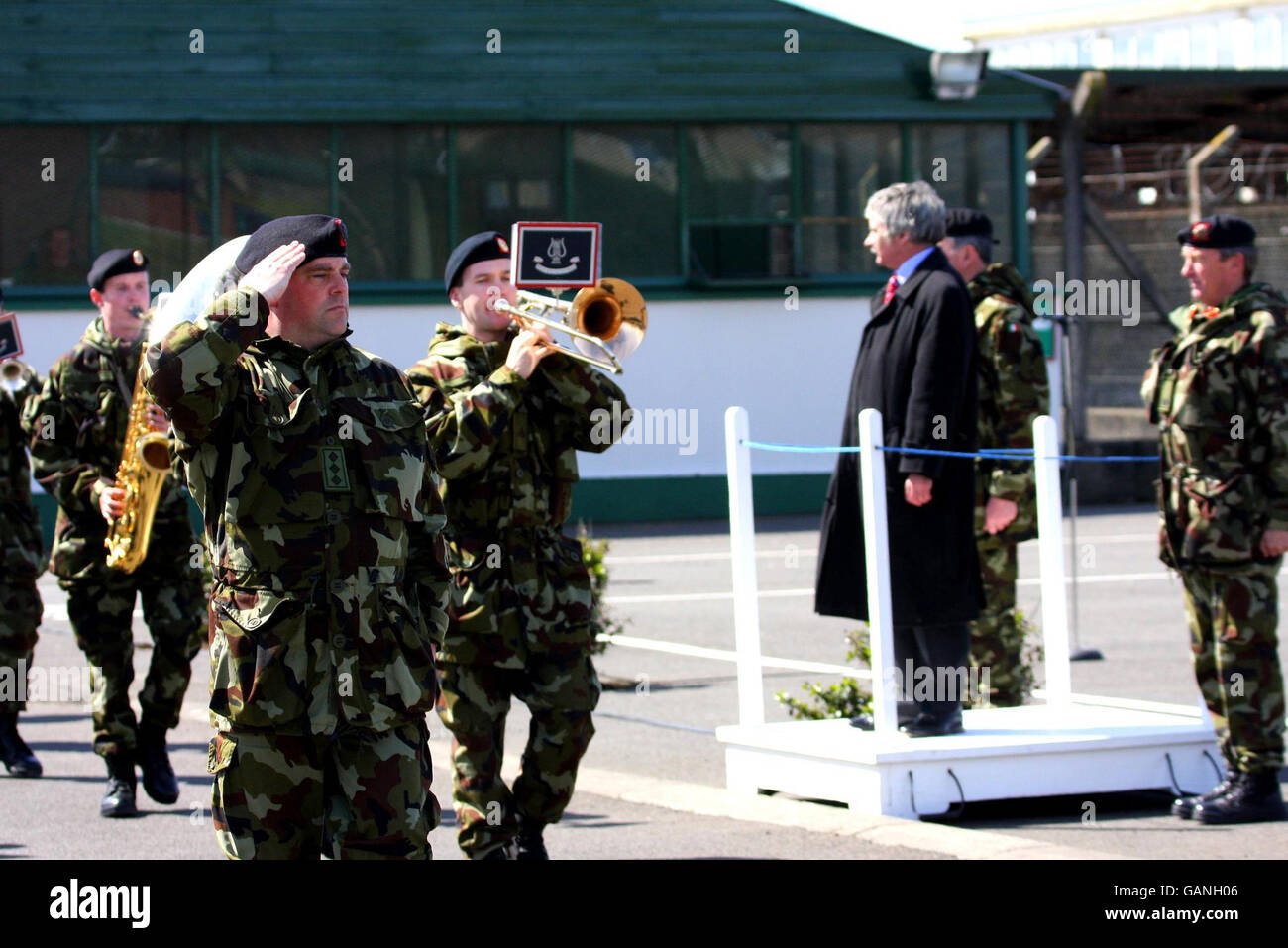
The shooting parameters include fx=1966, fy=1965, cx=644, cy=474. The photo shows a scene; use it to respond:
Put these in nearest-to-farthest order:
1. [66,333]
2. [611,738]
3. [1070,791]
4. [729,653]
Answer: [1070,791] → [611,738] → [729,653] → [66,333]

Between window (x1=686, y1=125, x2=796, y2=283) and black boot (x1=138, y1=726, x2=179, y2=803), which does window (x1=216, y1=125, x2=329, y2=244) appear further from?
black boot (x1=138, y1=726, x2=179, y2=803)

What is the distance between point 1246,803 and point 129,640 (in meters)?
4.59

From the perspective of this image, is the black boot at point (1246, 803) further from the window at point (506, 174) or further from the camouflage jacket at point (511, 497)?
the window at point (506, 174)

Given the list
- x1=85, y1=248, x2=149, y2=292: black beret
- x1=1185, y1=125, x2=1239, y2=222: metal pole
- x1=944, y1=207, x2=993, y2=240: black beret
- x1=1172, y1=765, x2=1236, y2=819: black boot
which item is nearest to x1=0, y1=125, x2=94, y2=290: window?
x1=1185, y1=125, x2=1239, y2=222: metal pole

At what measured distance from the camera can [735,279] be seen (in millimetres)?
23062

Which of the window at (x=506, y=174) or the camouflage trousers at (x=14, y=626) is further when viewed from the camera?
the window at (x=506, y=174)

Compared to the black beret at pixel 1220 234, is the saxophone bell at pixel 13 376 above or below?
below

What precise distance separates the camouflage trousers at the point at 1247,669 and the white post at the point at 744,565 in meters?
1.78

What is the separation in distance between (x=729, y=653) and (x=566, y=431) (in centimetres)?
651

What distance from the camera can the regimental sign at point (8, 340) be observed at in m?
9.01

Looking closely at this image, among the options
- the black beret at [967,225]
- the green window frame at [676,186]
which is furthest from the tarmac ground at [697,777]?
the green window frame at [676,186]

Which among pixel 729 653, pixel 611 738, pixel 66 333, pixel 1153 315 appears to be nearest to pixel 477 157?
pixel 66 333
